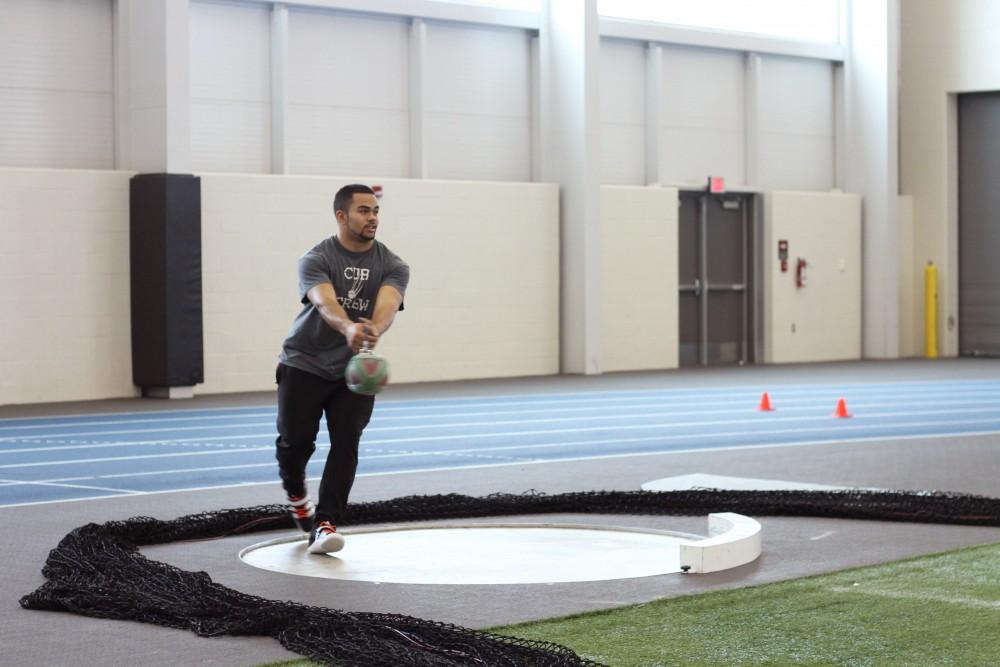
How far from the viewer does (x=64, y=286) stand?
21219mm

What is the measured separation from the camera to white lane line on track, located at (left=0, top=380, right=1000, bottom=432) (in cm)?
1905

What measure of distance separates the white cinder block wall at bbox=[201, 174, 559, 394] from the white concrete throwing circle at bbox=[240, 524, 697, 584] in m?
13.5

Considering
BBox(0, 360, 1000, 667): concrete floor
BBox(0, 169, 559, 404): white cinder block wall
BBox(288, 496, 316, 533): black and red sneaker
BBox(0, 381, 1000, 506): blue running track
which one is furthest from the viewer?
BBox(0, 169, 559, 404): white cinder block wall

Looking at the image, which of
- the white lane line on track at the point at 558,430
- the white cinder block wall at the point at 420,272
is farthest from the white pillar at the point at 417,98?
the white lane line on track at the point at 558,430

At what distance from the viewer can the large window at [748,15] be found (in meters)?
28.6

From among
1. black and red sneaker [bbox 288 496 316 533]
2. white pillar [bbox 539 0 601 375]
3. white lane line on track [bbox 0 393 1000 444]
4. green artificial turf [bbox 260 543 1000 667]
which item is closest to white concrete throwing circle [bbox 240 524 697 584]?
black and red sneaker [bbox 288 496 316 533]

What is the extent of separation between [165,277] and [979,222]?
18.6 m

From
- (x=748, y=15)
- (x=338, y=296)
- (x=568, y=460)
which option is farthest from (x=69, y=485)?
(x=748, y=15)

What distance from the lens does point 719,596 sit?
7301 mm

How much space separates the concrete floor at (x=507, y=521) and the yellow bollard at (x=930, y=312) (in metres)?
17.6

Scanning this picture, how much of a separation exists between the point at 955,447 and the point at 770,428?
8.87 ft

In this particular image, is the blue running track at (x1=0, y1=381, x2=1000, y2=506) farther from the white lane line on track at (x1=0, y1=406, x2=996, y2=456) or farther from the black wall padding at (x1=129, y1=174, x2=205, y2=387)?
the black wall padding at (x1=129, y1=174, x2=205, y2=387)

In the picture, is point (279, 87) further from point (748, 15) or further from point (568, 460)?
point (568, 460)

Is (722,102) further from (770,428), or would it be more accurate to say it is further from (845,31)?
(770,428)
